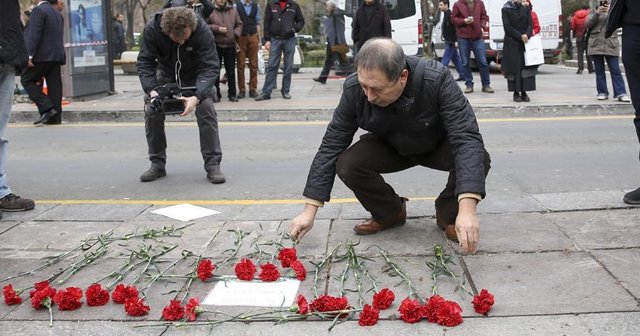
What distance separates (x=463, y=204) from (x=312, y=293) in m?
0.88

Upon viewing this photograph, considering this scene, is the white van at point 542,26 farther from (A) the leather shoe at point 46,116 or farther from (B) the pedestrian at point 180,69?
(B) the pedestrian at point 180,69

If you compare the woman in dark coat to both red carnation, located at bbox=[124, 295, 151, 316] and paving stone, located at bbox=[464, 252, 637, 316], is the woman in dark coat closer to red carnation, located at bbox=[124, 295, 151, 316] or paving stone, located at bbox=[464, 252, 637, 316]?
paving stone, located at bbox=[464, 252, 637, 316]

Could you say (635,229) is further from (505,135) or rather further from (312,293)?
(505,135)

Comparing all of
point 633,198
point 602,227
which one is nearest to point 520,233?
point 602,227

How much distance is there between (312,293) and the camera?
3.71 metres

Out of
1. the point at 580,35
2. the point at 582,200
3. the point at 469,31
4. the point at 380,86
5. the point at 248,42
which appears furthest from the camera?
the point at 580,35

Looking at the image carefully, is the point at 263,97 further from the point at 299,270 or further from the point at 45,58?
the point at 299,270

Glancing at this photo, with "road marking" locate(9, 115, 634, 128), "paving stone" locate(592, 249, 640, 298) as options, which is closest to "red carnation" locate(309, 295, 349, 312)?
"paving stone" locate(592, 249, 640, 298)

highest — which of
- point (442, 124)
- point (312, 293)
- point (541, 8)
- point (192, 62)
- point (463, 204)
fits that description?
point (541, 8)

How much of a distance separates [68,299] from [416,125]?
2.05 m

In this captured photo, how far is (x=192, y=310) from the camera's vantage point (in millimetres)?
3410

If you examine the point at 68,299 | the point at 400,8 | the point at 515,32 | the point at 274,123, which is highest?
the point at 400,8

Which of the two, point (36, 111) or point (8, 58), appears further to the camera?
point (36, 111)

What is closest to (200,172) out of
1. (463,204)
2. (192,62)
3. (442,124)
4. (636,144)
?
(192,62)
